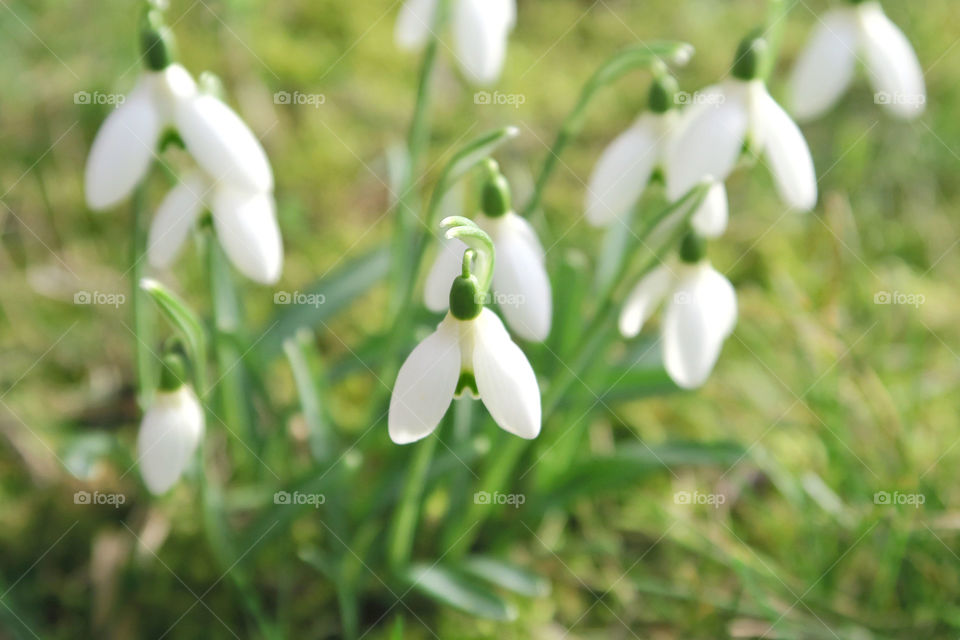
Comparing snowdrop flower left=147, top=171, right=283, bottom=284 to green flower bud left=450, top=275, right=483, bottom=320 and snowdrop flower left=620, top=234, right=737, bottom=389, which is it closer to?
green flower bud left=450, top=275, right=483, bottom=320

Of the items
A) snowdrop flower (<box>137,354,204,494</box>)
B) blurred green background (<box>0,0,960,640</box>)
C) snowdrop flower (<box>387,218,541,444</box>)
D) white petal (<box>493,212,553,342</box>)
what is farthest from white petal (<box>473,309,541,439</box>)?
blurred green background (<box>0,0,960,640</box>)

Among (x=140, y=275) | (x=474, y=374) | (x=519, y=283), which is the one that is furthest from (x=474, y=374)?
(x=140, y=275)

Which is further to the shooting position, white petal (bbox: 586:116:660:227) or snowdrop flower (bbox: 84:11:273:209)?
white petal (bbox: 586:116:660:227)

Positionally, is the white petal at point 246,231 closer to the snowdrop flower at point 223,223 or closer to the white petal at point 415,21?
the snowdrop flower at point 223,223

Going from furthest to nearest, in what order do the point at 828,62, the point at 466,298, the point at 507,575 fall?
the point at 507,575 → the point at 828,62 → the point at 466,298

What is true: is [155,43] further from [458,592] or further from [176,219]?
[458,592]

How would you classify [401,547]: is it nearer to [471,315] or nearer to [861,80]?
[471,315]
